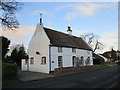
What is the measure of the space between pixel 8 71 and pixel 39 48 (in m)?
11.6

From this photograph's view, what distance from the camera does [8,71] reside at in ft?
56.4

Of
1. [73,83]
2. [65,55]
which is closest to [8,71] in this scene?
[73,83]

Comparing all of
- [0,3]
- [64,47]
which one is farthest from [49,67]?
[0,3]

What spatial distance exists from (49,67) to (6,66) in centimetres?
992

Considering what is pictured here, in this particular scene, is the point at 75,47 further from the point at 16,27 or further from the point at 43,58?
the point at 16,27

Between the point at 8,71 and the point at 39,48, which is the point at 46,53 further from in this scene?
the point at 8,71

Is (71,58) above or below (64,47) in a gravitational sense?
below

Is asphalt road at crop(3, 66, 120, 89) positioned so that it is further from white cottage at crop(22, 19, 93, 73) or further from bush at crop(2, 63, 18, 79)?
white cottage at crop(22, 19, 93, 73)

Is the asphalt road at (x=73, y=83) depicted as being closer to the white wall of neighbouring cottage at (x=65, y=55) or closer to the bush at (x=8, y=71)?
the bush at (x=8, y=71)

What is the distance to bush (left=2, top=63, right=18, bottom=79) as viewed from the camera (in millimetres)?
16938

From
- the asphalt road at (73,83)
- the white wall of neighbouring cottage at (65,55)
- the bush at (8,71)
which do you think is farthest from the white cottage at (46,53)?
the asphalt road at (73,83)

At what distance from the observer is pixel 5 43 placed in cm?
4019

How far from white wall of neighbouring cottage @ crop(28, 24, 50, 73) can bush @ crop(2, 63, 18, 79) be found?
8875 millimetres

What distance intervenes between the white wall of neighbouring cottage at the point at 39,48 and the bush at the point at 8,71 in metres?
8.88
